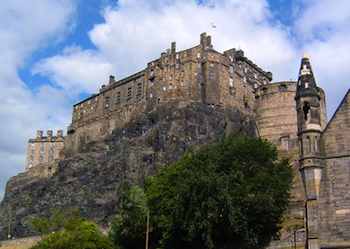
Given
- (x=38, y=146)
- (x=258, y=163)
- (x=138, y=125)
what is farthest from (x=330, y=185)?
(x=38, y=146)

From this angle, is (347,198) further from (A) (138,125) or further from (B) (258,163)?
(A) (138,125)

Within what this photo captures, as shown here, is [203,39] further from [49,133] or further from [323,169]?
[323,169]

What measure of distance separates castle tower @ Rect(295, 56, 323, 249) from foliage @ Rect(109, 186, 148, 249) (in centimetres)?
2069

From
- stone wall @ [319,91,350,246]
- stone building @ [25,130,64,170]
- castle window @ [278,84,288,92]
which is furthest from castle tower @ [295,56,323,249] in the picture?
stone building @ [25,130,64,170]

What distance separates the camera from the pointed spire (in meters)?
28.0

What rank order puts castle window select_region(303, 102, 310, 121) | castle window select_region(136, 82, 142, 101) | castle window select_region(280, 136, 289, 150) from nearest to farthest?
1. castle window select_region(303, 102, 310, 121)
2. castle window select_region(280, 136, 289, 150)
3. castle window select_region(136, 82, 142, 101)

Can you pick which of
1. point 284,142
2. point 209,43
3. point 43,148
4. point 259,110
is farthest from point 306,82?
point 43,148

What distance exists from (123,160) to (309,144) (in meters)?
65.1

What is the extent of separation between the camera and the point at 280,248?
121 feet

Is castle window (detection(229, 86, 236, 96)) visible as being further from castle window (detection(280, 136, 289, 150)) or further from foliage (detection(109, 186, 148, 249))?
foliage (detection(109, 186, 148, 249))

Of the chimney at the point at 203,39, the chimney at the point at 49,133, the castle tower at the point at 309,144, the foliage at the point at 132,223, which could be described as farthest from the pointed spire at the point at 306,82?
the chimney at the point at 49,133

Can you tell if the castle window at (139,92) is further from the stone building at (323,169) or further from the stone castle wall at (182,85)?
the stone building at (323,169)

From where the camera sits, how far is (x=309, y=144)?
88.4 feet

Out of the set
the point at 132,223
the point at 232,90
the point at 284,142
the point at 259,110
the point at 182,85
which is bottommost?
the point at 132,223
